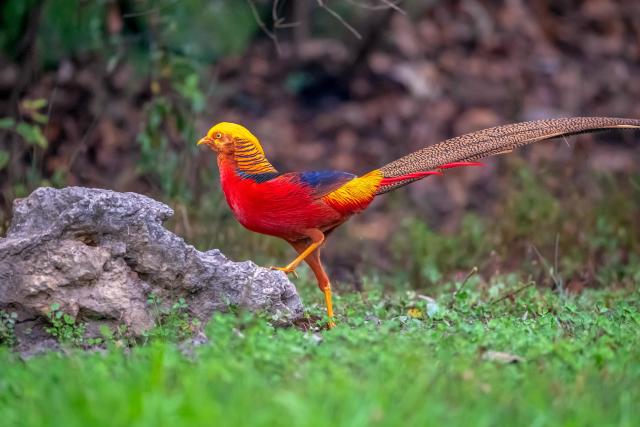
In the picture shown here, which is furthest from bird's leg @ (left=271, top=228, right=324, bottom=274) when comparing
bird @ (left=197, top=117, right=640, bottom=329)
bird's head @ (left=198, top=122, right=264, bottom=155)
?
bird's head @ (left=198, top=122, right=264, bottom=155)

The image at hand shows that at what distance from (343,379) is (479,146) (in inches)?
91.2

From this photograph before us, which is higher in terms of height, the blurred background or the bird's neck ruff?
the bird's neck ruff

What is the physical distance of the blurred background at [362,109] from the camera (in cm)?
846

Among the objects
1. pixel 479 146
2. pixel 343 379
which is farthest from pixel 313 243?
pixel 343 379

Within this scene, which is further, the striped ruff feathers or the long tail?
the long tail

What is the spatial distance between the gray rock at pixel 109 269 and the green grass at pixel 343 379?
210 millimetres

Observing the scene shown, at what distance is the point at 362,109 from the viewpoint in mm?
12516

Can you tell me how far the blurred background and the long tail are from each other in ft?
2.75

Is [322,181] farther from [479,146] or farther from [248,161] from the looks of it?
[479,146]

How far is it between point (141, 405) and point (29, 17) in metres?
6.42

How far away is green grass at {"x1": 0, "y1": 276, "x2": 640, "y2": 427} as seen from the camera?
339 centimetres

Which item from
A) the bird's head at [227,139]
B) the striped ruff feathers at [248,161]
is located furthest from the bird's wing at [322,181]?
the bird's head at [227,139]

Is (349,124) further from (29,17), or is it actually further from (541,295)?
(541,295)

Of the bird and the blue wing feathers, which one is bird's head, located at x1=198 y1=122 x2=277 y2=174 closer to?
the bird
